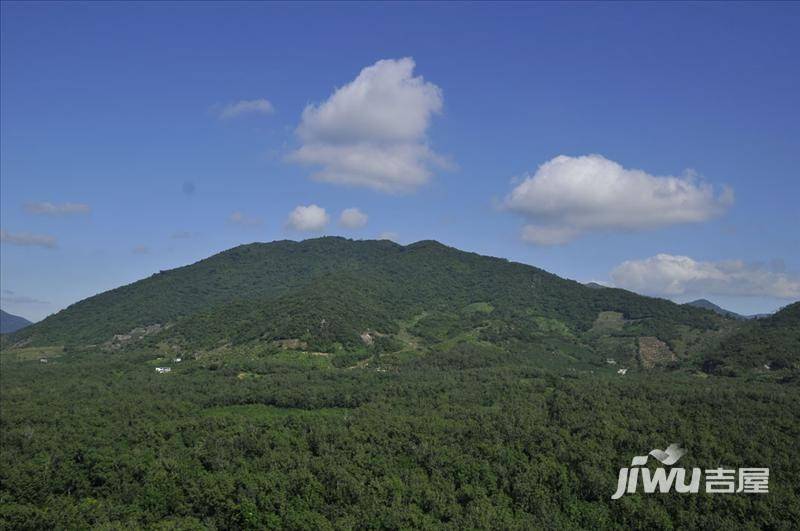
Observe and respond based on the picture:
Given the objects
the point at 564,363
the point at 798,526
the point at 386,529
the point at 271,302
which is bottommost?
the point at 386,529

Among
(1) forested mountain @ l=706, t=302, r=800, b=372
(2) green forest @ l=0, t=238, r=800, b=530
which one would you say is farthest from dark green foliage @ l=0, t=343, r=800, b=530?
(1) forested mountain @ l=706, t=302, r=800, b=372

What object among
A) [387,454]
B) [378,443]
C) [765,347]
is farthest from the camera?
[765,347]

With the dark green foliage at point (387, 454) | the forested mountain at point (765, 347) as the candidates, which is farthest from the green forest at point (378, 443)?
the forested mountain at point (765, 347)

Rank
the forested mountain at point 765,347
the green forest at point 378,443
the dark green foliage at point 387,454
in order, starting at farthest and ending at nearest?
the forested mountain at point 765,347
the green forest at point 378,443
the dark green foliage at point 387,454

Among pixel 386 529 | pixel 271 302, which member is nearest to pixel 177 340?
pixel 271 302

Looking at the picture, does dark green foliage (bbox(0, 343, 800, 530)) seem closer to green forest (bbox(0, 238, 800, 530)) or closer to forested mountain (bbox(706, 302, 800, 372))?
green forest (bbox(0, 238, 800, 530))

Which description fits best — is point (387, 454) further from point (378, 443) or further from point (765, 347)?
point (765, 347)

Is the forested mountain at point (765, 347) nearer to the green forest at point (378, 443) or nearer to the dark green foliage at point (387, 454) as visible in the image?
the green forest at point (378, 443)

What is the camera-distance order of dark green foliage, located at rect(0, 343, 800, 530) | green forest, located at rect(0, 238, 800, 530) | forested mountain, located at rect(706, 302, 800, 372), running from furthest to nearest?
forested mountain, located at rect(706, 302, 800, 372) < green forest, located at rect(0, 238, 800, 530) < dark green foliage, located at rect(0, 343, 800, 530)

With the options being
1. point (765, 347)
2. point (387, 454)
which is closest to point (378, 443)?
point (387, 454)

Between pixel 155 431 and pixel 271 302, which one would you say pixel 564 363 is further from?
pixel 155 431

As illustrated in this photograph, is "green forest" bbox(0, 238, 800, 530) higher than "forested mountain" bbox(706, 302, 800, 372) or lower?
lower
